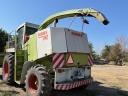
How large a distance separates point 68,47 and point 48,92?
186 cm

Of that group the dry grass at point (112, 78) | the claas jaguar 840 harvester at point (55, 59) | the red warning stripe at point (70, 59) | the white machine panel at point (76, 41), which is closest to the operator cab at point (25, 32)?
the claas jaguar 840 harvester at point (55, 59)

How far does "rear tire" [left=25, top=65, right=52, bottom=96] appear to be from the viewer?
891cm

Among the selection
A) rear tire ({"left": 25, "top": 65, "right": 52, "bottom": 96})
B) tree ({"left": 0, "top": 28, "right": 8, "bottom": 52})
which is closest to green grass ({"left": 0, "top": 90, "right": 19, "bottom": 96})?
rear tire ({"left": 25, "top": 65, "right": 52, "bottom": 96})

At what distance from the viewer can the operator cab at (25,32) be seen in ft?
40.0

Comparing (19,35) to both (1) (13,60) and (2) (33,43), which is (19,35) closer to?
(1) (13,60)

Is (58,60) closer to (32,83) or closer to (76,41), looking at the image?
(76,41)

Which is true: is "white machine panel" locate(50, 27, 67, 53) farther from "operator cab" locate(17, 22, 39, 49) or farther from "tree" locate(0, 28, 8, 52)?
"tree" locate(0, 28, 8, 52)

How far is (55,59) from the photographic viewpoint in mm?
9312

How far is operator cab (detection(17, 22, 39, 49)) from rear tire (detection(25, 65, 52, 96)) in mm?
2603

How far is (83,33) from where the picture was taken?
10820 mm

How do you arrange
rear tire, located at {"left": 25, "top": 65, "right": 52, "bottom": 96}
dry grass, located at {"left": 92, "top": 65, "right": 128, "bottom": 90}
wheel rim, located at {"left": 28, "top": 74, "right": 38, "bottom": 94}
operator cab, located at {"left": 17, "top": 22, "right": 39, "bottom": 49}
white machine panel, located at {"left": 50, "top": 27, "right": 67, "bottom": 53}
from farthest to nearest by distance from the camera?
dry grass, located at {"left": 92, "top": 65, "right": 128, "bottom": 90}, operator cab, located at {"left": 17, "top": 22, "right": 39, "bottom": 49}, wheel rim, located at {"left": 28, "top": 74, "right": 38, "bottom": 94}, white machine panel, located at {"left": 50, "top": 27, "right": 67, "bottom": 53}, rear tire, located at {"left": 25, "top": 65, "right": 52, "bottom": 96}

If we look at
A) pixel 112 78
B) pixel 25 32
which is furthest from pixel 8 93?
pixel 112 78

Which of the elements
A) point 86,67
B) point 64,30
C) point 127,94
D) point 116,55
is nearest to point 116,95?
point 127,94

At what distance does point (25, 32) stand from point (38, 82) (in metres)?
3.78
